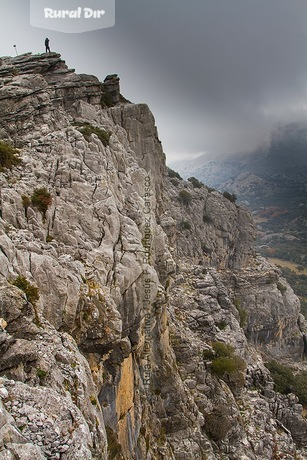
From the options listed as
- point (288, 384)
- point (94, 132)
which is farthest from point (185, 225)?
point (94, 132)

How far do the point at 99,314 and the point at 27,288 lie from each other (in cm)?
481

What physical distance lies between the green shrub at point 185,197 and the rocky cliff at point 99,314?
37.9m

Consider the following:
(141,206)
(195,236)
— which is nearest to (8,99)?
(141,206)

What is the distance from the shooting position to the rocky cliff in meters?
11.1

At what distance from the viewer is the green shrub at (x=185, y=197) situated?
3469 inches

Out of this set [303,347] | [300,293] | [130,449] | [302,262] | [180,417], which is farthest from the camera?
[302,262]

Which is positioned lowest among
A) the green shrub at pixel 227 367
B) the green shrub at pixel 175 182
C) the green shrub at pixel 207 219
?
the green shrub at pixel 227 367

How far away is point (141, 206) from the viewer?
95.8 feet

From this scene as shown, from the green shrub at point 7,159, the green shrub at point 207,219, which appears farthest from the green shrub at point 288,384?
the green shrub at point 7,159

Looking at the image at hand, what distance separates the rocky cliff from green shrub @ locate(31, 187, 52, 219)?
0.24 ft

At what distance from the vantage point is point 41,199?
63.9ft

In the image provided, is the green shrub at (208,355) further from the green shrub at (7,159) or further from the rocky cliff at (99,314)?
the green shrub at (7,159)

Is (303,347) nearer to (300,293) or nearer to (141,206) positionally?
(300,293)

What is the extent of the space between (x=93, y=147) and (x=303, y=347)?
78994 millimetres
